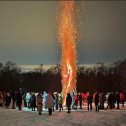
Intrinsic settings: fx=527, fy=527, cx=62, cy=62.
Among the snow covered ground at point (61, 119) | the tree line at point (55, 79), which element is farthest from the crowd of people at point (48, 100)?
the tree line at point (55, 79)

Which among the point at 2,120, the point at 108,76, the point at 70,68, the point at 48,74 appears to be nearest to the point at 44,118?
the point at 2,120

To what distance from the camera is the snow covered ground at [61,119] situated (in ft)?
116

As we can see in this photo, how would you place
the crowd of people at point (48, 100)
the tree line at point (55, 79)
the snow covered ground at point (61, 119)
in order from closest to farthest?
the snow covered ground at point (61, 119) < the crowd of people at point (48, 100) < the tree line at point (55, 79)

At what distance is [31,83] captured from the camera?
5974 inches

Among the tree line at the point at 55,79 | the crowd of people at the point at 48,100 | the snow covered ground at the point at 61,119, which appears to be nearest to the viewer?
the snow covered ground at the point at 61,119

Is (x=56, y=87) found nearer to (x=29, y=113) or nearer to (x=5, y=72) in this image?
(x=5, y=72)

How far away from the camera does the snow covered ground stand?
35.4m

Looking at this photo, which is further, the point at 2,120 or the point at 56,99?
the point at 56,99

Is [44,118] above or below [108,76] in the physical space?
below

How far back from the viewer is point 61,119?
3681cm

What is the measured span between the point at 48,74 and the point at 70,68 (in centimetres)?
10458

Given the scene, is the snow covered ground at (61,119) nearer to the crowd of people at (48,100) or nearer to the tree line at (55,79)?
the crowd of people at (48,100)

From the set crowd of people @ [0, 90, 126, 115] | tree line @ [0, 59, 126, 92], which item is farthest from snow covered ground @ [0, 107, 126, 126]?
tree line @ [0, 59, 126, 92]

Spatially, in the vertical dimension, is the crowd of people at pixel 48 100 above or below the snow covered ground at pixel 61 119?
above
